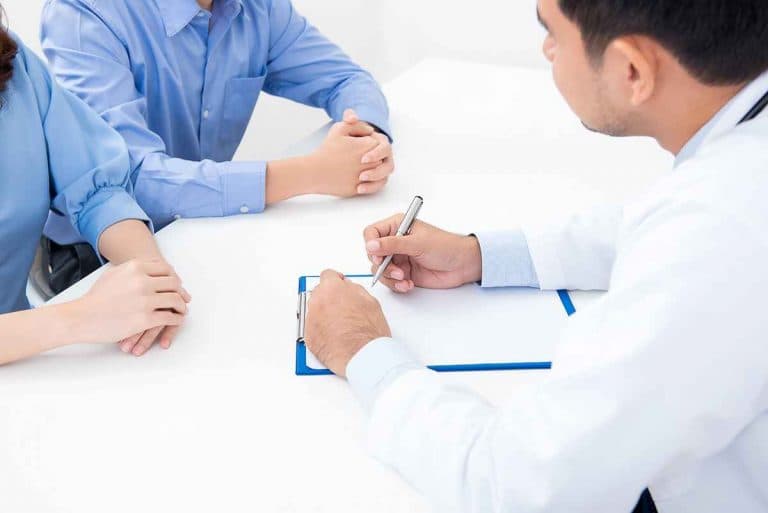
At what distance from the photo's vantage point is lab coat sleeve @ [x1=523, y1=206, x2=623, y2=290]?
0.97m

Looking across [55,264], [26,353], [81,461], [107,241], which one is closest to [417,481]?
[81,461]

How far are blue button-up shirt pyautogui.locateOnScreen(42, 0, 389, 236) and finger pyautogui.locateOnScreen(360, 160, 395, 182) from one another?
15cm

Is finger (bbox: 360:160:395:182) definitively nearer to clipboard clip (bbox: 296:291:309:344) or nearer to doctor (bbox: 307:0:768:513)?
clipboard clip (bbox: 296:291:309:344)

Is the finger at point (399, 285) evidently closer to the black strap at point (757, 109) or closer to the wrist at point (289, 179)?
the wrist at point (289, 179)

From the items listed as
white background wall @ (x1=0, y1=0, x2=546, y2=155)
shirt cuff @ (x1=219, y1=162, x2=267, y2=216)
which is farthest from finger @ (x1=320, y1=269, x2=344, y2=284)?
white background wall @ (x1=0, y1=0, x2=546, y2=155)

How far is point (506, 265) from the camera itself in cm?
97

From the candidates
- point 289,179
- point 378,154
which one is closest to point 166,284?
point 289,179

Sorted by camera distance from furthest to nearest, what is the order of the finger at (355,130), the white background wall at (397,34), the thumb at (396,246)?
1. the white background wall at (397,34)
2. the finger at (355,130)
3. the thumb at (396,246)

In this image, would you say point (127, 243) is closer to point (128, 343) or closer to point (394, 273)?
point (128, 343)

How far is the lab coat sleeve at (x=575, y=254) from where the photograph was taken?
3.18 ft

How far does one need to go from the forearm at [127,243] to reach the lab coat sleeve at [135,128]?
0.10m

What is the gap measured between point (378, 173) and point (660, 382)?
29.0 inches

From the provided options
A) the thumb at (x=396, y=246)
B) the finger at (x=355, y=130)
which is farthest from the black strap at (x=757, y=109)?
the finger at (x=355, y=130)

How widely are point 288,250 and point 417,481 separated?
458 millimetres
